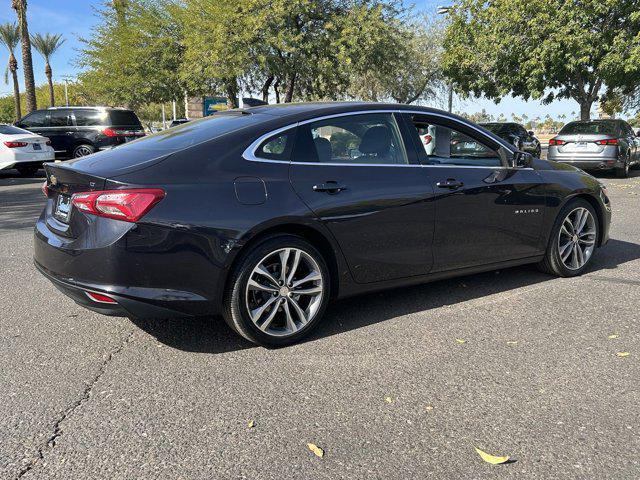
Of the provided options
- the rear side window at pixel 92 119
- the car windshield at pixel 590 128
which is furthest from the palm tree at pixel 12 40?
the car windshield at pixel 590 128

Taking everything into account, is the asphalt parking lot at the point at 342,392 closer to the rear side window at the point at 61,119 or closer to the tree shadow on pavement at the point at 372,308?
the tree shadow on pavement at the point at 372,308

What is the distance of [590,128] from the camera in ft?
49.6

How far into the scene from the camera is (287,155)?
3785 mm

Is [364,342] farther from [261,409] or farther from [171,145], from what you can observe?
[171,145]

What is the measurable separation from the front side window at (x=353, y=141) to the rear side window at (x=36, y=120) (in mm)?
15540

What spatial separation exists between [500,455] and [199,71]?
2121cm

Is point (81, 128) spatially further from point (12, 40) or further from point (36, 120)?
point (12, 40)

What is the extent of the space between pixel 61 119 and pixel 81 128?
718mm

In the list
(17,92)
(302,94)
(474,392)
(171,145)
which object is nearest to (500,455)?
(474,392)

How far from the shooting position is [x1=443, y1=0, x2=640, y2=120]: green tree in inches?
742

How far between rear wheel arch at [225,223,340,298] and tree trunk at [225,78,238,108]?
68.4ft

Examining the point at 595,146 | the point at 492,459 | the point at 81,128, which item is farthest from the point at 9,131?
the point at 492,459

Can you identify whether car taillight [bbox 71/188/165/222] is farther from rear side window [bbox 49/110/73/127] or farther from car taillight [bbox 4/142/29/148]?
rear side window [bbox 49/110/73/127]

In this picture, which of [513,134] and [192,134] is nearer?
[192,134]
